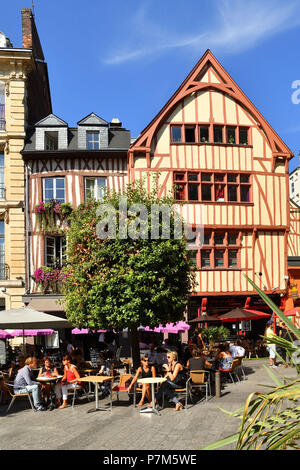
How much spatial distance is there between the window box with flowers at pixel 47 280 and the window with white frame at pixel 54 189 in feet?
10.9

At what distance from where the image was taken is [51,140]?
77.3 feet

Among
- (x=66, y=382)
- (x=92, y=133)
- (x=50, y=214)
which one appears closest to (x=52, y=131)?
(x=92, y=133)

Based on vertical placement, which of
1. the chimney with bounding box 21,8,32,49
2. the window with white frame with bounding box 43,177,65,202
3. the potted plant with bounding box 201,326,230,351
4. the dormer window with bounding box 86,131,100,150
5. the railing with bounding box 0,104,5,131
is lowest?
the potted plant with bounding box 201,326,230,351

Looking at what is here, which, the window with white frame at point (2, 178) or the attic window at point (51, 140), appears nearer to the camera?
the window with white frame at point (2, 178)

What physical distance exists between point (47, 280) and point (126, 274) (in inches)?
412

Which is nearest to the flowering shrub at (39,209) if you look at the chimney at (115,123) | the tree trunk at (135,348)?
the chimney at (115,123)

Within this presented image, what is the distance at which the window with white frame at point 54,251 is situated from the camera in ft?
73.9

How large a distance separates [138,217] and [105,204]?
1.17 meters

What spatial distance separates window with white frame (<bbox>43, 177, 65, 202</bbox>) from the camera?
74.6ft

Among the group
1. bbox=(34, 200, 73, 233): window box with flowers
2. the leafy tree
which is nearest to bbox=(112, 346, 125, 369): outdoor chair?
the leafy tree

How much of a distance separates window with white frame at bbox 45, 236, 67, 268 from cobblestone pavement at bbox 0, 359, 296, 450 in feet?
37.6

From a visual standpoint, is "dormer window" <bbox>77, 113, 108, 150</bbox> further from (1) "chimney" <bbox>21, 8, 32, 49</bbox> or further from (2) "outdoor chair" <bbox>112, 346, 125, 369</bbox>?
(2) "outdoor chair" <bbox>112, 346, 125, 369</bbox>

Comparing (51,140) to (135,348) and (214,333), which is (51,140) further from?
(135,348)

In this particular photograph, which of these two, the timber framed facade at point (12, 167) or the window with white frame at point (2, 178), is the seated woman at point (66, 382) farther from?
the window with white frame at point (2, 178)
